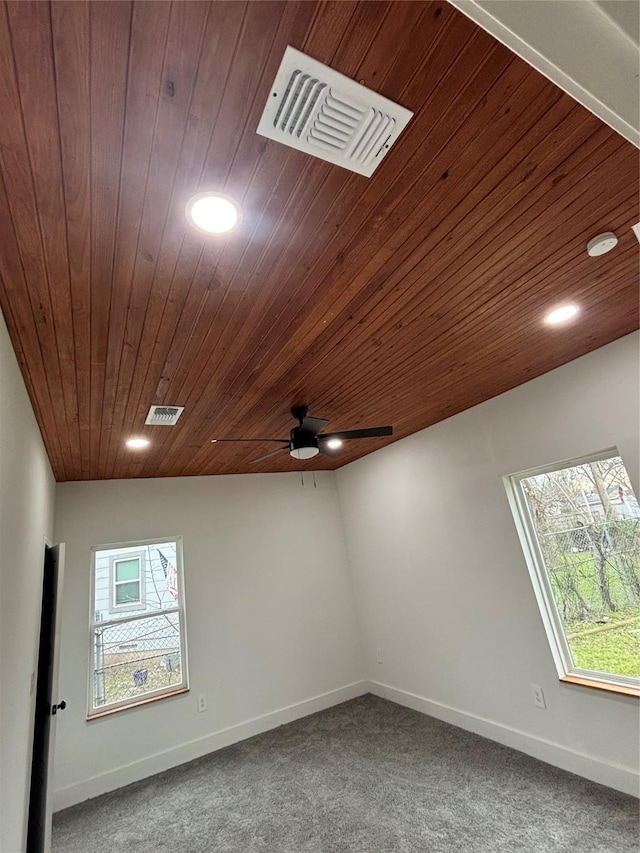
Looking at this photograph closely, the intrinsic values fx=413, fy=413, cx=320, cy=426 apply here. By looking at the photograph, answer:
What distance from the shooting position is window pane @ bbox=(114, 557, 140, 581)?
410 centimetres

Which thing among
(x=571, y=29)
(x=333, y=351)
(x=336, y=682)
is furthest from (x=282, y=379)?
(x=336, y=682)

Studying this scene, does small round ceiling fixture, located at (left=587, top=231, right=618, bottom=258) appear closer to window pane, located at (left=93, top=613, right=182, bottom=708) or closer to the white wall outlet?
the white wall outlet

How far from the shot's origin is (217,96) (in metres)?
0.99

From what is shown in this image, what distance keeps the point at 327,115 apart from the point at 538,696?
12.6ft

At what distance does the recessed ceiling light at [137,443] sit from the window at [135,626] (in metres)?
1.34

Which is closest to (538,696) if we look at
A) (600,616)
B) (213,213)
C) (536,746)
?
(536,746)

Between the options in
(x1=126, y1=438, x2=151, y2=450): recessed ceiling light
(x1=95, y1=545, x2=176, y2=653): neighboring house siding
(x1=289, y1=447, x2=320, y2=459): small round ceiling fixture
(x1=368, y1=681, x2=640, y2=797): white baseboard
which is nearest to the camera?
(x1=368, y1=681, x2=640, y2=797): white baseboard

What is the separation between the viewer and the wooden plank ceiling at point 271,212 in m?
0.91

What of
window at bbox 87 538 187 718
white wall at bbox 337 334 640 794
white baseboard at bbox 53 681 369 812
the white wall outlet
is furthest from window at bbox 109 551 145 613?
the white wall outlet

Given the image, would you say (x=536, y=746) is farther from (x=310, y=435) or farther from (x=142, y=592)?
(x=142, y=592)

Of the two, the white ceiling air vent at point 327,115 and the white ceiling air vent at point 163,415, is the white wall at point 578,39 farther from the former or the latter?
the white ceiling air vent at point 163,415

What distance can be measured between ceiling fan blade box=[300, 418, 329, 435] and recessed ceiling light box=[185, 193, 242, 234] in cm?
159

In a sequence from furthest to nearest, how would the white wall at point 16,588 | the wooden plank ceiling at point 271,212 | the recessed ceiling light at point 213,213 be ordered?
1. the white wall at point 16,588
2. the recessed ceiling light at point 213,213
3. the wooden plank ceiling at point 271,212

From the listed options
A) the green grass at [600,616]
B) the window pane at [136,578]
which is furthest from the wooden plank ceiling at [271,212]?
the window pane at [136,578]
